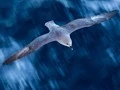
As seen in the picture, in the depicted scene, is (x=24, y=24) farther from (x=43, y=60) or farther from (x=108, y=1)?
(x=108, y=1)

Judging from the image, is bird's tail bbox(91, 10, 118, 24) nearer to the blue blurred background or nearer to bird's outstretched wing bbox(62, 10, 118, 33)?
bird's outstretched wing bbox(62, 10, 118, 33)

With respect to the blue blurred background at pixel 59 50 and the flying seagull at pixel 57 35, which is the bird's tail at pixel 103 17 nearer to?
the flying seagull at pixel 57 35

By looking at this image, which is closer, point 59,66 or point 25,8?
point 59,66

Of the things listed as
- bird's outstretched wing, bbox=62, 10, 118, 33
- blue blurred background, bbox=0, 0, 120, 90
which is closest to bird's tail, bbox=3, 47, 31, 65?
blue blurred background, bbox=0, 0, 120, 90

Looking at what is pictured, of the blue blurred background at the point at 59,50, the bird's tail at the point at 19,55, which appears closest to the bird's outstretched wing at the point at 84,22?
the blue blurred background at the point at 59,50

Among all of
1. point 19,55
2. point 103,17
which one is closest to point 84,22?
point 103,17

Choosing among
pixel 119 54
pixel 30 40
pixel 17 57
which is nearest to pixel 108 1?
pixel 119 54
